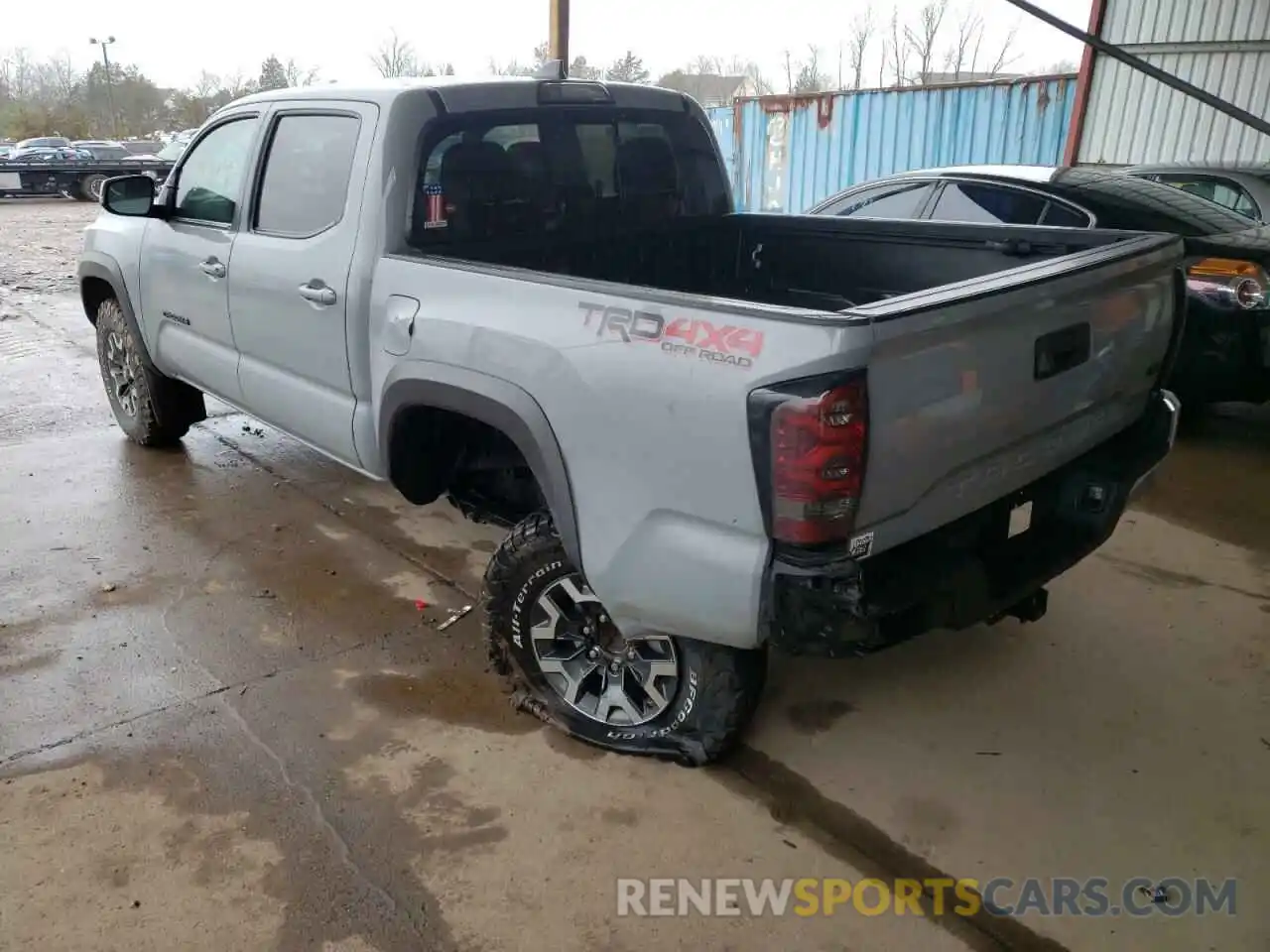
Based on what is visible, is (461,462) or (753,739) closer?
(753,739)

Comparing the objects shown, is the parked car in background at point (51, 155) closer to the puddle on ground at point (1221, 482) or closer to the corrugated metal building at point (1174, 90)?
the corrugated metal building at point (1174, 90)

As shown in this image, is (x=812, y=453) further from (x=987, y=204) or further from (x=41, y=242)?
(x=41, y=242)

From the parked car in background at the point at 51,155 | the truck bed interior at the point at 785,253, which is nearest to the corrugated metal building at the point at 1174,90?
the truck bed interior at the point at 785,253

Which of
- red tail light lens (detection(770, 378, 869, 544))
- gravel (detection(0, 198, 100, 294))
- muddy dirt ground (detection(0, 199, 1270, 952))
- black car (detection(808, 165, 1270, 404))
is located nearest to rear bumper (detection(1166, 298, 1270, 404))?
black car (detection(808, 165, 1270, 404))

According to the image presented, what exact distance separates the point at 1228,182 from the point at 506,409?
21.2 feet

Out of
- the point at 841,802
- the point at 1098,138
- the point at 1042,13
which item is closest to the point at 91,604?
the point at 841,802

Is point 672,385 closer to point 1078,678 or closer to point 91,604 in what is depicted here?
point 1078,678

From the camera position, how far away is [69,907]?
239 cm

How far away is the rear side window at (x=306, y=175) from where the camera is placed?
343 centimetres

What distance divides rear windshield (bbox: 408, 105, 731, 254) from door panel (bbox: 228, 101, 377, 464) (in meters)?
0.26

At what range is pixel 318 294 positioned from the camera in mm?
3420

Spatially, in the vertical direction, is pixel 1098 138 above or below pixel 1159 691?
above

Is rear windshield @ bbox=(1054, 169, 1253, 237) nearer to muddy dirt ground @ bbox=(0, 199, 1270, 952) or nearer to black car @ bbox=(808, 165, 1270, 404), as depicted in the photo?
black car @ bbox=(808, 165, 1270, 404)

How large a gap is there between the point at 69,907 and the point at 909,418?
2301 mm
